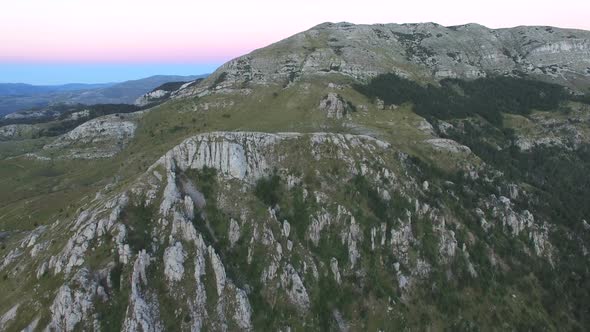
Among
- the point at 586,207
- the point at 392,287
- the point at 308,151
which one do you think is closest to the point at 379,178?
the point at 308,151

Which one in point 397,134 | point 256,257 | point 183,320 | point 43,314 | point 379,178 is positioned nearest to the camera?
point 43,314

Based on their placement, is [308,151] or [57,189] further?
[57,189]

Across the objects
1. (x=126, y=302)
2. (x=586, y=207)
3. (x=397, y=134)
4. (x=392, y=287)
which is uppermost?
(x=397, y=134)

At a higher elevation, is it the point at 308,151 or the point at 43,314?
the point at 308,151

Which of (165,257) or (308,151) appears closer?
(165,257)

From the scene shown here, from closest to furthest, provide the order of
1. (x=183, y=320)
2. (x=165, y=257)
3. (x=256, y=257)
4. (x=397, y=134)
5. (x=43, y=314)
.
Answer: (x=43, y=314) < (x=183, y=320) < (x=165, y=257) < (x=256, y=257) < (x=397, y=134)

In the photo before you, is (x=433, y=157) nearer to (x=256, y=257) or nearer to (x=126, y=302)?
(x=256, y=257)

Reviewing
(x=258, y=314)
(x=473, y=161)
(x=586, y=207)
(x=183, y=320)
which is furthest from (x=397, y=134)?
(x=183, y=320)

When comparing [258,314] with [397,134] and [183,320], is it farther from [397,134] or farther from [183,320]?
[397,134]

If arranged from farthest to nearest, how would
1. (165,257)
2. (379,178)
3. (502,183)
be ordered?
(502,183) → (379,178) → (165,257)
